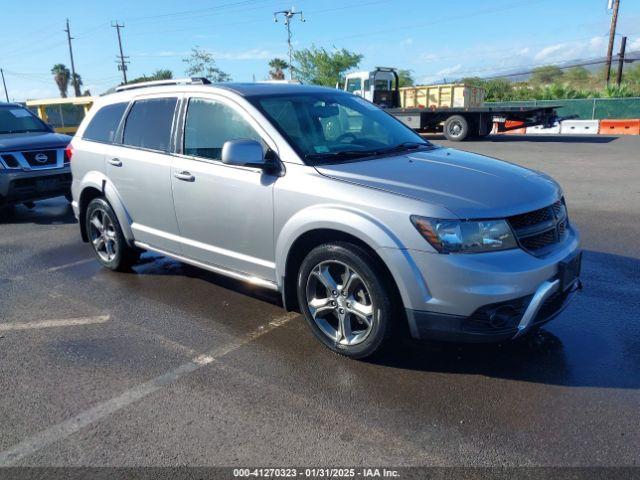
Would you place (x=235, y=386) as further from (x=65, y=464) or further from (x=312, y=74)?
(x=312, y=74)

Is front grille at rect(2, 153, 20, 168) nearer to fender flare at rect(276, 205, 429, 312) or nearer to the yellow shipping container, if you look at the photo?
fender flare at rect(276, 205, 429, 312)

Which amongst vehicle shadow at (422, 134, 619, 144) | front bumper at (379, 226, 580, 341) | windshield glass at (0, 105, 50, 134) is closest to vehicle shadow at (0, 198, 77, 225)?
windshield glass at (0, 105, 50, 134)

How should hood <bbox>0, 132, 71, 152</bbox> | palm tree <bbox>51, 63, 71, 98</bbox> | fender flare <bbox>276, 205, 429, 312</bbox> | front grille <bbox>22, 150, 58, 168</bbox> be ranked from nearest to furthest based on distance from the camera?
fender flare <bbox>276, 205, 429, 312</bbox>, hood <bbox>0, 132, 71, 152</bbox>, front grille <bbox>22, 150, 58, 168</bbox>, palm tree <bbox>51, 63, 71, 98</bbox>

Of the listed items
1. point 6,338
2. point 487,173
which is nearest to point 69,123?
point 6,338

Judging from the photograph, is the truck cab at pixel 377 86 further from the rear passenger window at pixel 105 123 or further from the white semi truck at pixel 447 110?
the rear passenger window at pixel 105 123

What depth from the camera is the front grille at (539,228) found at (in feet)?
10.3

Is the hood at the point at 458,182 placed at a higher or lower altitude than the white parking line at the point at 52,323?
higher

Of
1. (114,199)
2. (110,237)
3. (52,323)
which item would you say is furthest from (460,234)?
(110,237)

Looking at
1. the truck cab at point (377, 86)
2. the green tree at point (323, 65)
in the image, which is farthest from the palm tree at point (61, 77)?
the truck cab at point (377, 86)

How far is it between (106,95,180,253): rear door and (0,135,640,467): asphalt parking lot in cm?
63

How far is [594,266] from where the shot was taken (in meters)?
5.32

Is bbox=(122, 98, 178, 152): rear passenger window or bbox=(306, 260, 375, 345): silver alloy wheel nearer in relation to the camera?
bbox=(306, 260, 375, 345): silver alloy wheel

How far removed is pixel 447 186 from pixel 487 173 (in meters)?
0.50

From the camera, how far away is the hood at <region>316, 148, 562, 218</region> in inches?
122
